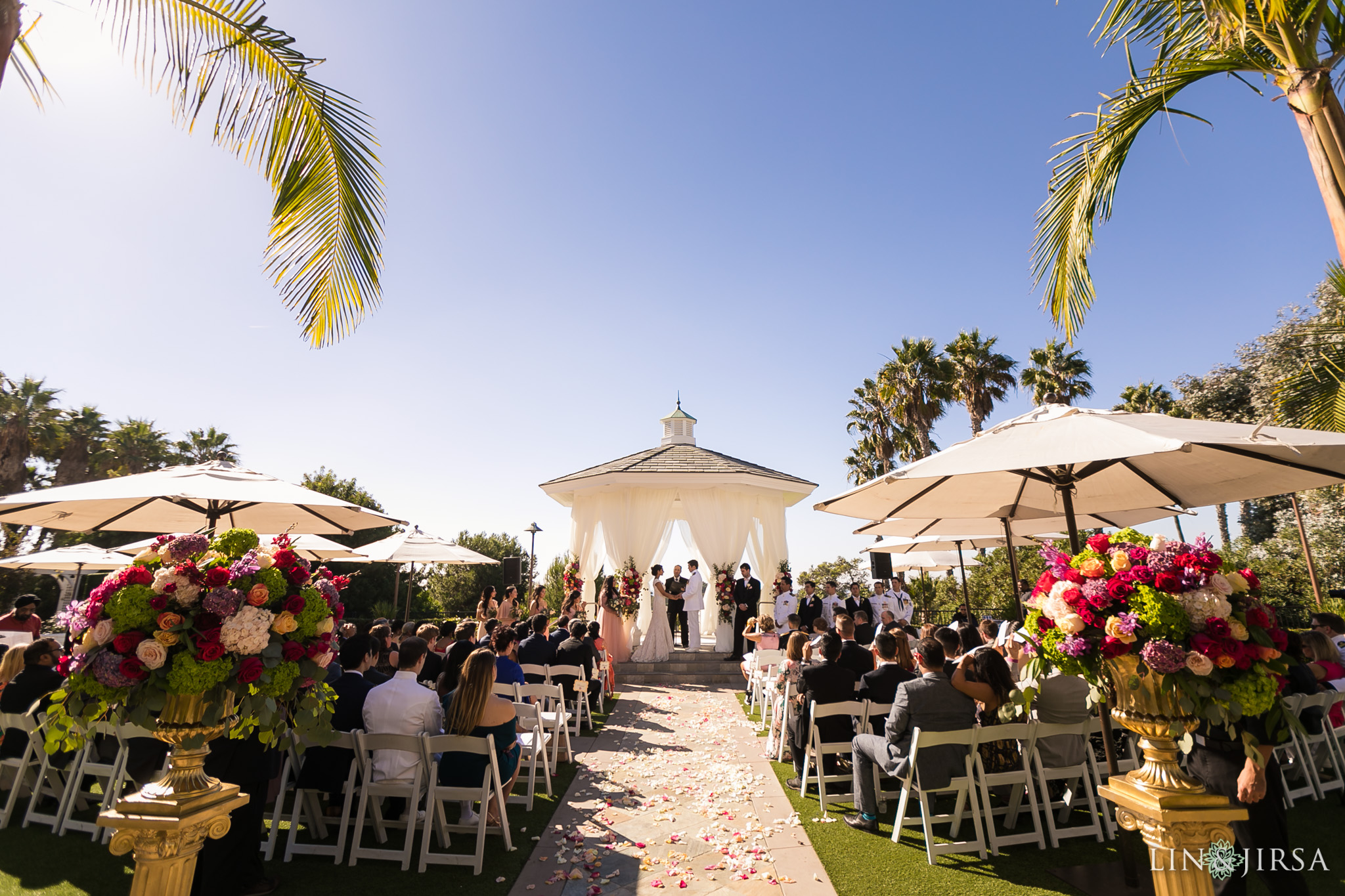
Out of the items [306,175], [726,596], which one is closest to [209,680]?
[306,175]

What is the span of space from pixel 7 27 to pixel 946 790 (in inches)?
265

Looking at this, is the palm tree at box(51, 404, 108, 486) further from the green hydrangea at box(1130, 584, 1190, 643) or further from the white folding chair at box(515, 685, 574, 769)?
the green hydrangea at box(1130, 584, 1190, 643)

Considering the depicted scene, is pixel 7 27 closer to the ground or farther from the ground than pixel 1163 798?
farther from the ground

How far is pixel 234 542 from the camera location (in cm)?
291

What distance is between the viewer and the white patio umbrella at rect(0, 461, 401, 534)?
554cm

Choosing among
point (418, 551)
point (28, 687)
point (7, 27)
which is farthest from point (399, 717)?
point (418, 551)

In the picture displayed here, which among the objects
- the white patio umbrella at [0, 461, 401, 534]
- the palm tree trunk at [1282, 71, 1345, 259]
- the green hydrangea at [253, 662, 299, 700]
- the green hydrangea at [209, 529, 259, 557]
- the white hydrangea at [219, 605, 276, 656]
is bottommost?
the green hydrangea at [253, 662, 299, 700]

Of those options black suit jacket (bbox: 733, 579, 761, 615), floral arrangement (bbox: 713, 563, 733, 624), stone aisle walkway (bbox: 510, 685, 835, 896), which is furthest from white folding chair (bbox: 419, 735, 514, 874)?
floral arrangement (bbox: 713, 563, 733, 624)

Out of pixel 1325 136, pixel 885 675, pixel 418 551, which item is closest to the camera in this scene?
pixel 1325 136

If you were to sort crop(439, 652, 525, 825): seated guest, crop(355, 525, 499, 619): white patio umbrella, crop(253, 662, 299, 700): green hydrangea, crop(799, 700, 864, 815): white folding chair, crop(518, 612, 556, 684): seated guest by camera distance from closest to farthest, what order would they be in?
crop(253, 662, 299, 700): green hydrangea → crop(439, 652, 525, 825): seated guest → crop(799, 700, 864, 815): white folding chair → crop(518, 612, 556, 684): seated guest → crop(355, 525, 499, 619): white patio umbrella

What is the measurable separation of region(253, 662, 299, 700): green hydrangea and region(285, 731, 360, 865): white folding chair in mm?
2341

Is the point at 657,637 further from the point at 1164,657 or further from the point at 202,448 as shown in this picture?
the point at 202,448

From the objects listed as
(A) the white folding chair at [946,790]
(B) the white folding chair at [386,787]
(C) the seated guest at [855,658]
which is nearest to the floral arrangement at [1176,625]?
(A) the white folding chair at [946,790]

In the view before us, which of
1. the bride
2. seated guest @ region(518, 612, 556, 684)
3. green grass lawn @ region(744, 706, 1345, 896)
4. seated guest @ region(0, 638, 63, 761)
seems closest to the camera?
green grass lawn @ region(744, 706, 1345, 896)
